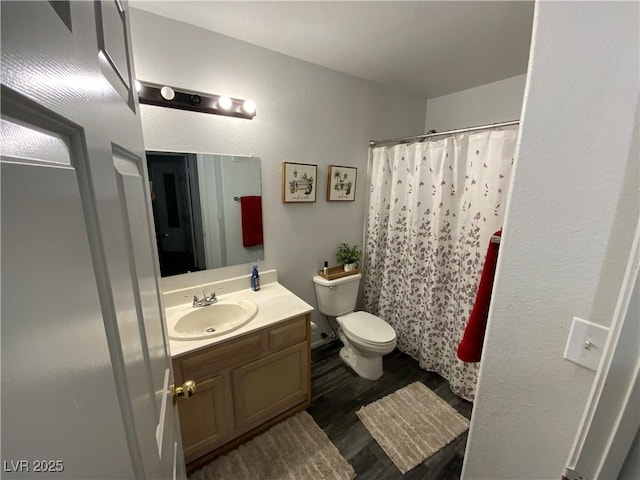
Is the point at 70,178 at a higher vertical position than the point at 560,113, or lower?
lower

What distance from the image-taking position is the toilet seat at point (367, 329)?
187cm

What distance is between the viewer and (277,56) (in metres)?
1.73

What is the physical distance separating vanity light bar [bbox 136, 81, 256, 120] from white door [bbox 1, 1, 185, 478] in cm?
107

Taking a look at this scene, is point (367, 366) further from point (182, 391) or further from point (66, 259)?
point (66, 259)

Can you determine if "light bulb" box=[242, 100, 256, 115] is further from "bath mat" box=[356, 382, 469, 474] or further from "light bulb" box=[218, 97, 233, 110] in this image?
"bath mat" box=[356, 382, 469, 474]

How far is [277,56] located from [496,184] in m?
1.65

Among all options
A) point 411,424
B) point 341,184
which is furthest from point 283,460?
point 341,184

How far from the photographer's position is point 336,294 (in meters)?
2.17

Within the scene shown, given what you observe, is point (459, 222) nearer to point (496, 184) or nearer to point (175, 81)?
point (496, 184)

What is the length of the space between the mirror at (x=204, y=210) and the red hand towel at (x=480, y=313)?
1375mm

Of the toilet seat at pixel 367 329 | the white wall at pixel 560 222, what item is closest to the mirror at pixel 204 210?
the toilet seat at pixel 367 329

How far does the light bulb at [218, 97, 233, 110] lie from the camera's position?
1524 millimetres

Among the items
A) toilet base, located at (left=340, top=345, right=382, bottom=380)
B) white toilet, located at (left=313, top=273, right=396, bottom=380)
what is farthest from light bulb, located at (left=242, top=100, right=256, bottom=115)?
toilet base, located at (left=340, top=345, right=382, bottom=380)

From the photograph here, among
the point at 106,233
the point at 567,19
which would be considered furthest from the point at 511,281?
the point at 106,233
